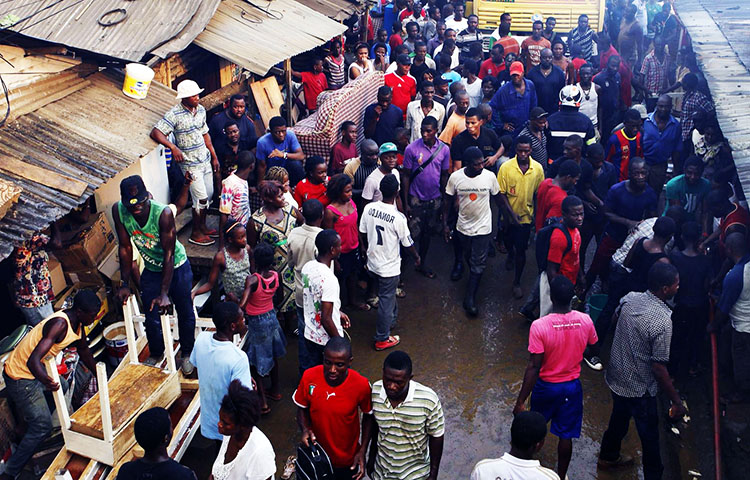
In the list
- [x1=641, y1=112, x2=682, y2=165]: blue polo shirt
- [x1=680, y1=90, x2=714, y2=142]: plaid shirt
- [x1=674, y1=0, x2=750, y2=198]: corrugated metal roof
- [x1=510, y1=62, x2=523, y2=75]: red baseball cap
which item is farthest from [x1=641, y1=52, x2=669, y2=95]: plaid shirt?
[x1=641, y1=112, x2=682, y2=165]: blue polo shirt

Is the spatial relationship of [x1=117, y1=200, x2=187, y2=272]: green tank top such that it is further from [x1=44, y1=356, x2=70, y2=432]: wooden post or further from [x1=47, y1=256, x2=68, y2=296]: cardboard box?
[x1=47, y1=256, x2=68, y2=296]: cardboard box

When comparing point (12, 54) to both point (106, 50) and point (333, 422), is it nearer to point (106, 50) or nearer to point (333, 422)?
point (106, 50)

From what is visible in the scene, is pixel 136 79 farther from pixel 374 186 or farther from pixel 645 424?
pixel 645 424

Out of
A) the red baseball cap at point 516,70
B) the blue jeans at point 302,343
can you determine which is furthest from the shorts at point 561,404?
the red baseball cap at point 516,70

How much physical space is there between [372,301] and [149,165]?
306 cm

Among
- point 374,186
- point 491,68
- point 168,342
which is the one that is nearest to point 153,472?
point 168,342

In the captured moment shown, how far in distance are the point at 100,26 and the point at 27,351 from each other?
13.7 ft

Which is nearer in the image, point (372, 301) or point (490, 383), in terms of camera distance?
point (490, 383)

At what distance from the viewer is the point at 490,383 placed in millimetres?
7188

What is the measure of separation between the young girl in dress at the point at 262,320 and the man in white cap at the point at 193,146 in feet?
5.91

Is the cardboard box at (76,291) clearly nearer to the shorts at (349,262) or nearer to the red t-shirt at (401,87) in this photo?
the shorts at (349,262)

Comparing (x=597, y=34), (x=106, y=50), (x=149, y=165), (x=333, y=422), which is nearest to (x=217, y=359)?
(x=333, y=422)

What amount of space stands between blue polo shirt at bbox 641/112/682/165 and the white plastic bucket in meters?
6.83

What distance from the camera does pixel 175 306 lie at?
21.1ft
